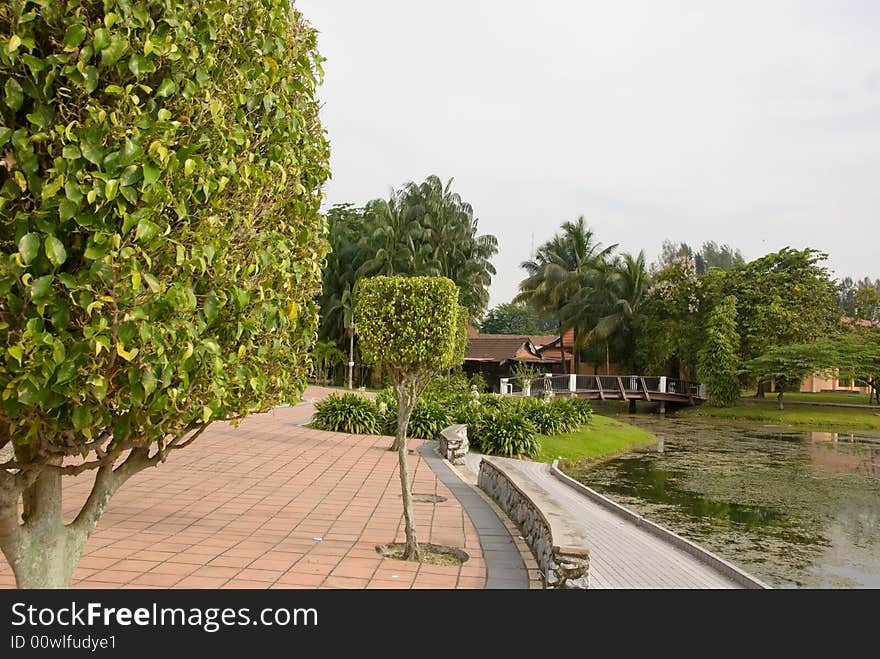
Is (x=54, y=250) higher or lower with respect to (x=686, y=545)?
higher

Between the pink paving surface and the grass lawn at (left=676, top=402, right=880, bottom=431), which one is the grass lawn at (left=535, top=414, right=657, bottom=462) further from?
the grass lawn at (left=676, top=402, right=880, bottom=431)

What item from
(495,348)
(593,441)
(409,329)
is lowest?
(593,441)

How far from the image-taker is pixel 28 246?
2.49 metres

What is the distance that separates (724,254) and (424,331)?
98.7 metres

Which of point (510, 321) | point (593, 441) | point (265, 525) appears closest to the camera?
point (265, 525)

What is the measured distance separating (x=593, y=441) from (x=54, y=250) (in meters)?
19.2

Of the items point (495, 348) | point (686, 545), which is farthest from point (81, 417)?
point (495, 348)

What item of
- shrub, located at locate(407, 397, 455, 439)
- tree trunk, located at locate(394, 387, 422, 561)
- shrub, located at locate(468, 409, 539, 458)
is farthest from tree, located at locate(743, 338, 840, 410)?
tree trunk, located at locate(394, 387, 422, 561)

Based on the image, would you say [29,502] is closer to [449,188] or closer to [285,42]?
[285,42]

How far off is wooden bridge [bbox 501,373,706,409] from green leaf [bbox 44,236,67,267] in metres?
29.0

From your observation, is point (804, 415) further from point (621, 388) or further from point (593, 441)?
point (593, 441)

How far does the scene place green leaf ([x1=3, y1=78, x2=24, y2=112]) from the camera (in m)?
2.58

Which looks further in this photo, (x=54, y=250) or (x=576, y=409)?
(x=576, y=409)

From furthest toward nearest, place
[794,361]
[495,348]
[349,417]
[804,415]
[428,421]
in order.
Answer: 1. [495,348]
2. [804,415]
3. [794,361]
4. [349,417]
5. [428,421]
